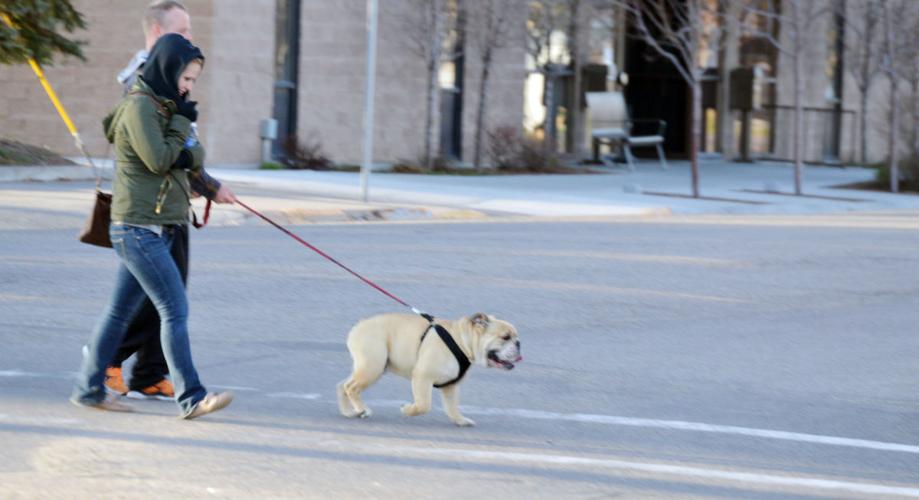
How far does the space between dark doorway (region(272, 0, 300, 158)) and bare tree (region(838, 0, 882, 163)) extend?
12.5m

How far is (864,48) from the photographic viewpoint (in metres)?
35.2

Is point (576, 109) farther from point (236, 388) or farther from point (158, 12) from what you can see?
point (158, 12)

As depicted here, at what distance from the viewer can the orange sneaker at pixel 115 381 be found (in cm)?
709

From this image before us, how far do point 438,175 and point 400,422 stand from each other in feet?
64.3

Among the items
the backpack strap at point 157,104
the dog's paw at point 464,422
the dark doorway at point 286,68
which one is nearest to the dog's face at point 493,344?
the dog's paw at point 464,422

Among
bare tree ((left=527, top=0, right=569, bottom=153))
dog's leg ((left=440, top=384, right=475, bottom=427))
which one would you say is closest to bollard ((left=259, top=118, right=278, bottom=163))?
bare tree ((left=527, top=0, right=569, bottom=153))

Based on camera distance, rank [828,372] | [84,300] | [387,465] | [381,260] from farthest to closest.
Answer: [381,260]
[84,300]
[828,372]
[387,465]

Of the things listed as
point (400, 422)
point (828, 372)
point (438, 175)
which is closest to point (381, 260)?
point (828, 372)

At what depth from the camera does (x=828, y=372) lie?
8852mm

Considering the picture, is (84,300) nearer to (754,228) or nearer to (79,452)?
(79,452)

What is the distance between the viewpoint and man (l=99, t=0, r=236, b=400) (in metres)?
6.70

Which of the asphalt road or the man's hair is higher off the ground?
→ the man's hair

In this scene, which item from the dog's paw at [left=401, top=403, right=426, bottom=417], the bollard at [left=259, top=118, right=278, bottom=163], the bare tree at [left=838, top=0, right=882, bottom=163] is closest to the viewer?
the dog's paw at [left=401, top=403, right=426, bottom=417]

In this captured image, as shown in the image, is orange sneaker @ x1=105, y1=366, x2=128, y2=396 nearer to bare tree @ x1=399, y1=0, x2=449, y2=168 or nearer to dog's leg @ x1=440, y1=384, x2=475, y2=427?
dog's leg @ x1=440, y1=384, x2=475, y2=427
